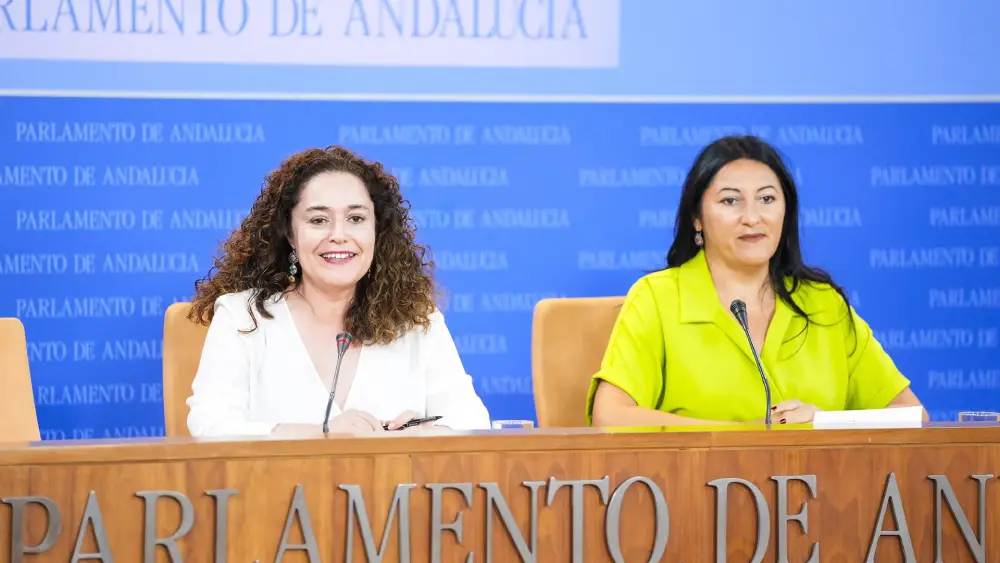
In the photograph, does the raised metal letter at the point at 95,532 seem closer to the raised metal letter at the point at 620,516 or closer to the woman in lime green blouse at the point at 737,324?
the raised metal letter at the point at 620,516

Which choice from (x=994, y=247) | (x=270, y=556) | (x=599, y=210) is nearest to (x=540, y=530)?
(x=270, y=556)

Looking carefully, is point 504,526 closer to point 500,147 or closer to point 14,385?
point 14,385

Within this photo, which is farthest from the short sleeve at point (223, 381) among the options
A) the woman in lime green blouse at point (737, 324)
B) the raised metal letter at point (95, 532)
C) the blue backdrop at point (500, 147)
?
the blue backdrop at point (500, 147)

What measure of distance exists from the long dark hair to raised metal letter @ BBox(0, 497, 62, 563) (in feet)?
5.41

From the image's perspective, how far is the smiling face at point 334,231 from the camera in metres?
2.51

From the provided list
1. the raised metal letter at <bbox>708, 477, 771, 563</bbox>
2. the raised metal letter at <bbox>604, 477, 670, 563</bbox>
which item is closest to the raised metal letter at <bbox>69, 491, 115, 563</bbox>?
the raised metal letter at <bbox>604, 477, 670, 563</bbox>

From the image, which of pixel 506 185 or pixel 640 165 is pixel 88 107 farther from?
pixel 640 165

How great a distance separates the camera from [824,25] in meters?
3.55

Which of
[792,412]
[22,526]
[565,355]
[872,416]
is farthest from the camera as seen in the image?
[565,355]

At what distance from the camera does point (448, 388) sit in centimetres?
256

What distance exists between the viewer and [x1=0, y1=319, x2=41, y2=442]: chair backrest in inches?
106

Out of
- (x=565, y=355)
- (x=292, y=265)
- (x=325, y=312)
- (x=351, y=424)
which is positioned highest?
(x=292, y=265)

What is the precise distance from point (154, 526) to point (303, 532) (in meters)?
0.21

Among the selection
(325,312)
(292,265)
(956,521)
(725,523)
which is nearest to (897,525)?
(956,521)
